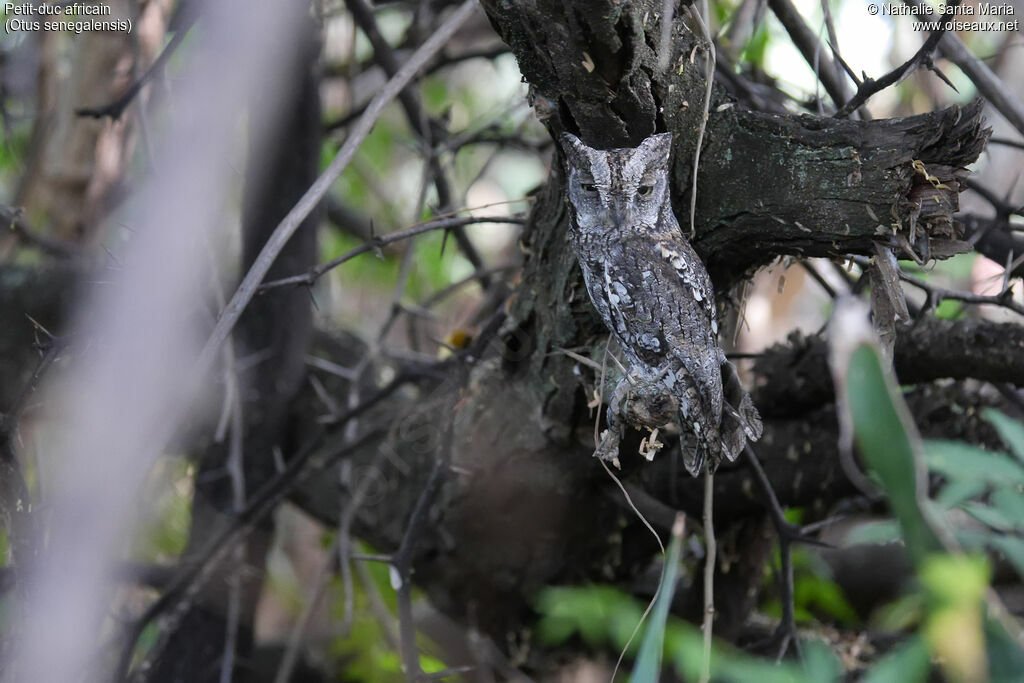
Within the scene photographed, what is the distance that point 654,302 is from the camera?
1323 mm

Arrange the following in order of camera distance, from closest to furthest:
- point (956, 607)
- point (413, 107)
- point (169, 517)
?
point (956, 607) → point (413, 107) → point (169, 517)

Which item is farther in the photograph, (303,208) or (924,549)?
(303,208)

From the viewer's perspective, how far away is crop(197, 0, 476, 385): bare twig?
143cm

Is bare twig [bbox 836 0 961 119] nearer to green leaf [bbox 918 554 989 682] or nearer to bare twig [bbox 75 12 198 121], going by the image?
green leaf [bbox 918 554 989 682]

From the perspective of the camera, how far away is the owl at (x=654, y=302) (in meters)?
1.33

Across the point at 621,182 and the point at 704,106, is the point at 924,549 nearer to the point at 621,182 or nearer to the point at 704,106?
the point at 621,182

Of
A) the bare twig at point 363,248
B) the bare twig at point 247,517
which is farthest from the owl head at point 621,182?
the bare twig at point 247,517

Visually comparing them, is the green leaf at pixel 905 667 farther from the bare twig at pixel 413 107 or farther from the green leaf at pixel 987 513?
the bare twig at pixel 413 107

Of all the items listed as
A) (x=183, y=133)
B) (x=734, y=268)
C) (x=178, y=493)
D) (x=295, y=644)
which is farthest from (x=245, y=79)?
(x=178, y=493)

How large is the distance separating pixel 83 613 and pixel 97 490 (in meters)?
0.10

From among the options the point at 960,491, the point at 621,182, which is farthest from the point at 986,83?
the point at 960,491

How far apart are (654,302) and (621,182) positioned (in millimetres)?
213

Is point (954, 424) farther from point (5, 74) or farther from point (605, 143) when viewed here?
point (5, 74)

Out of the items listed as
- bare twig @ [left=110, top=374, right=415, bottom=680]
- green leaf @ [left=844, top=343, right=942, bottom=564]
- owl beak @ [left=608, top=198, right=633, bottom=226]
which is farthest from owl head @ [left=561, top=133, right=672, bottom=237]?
bare twig @ [left=110, top=374, right=415, bottom=680]
